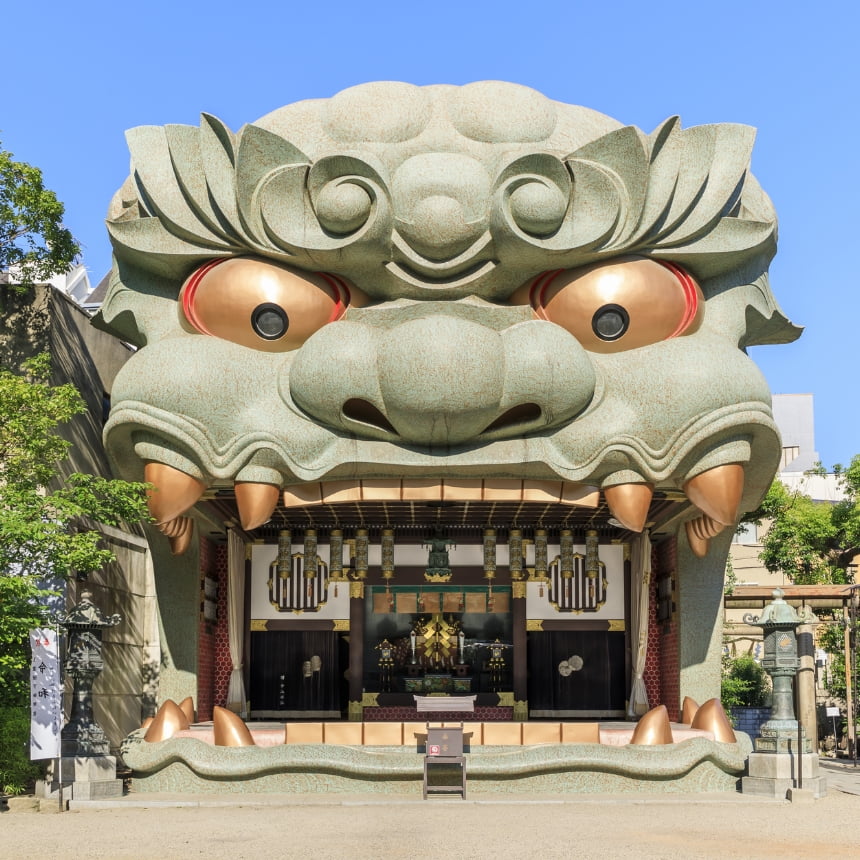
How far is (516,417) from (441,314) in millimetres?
1696

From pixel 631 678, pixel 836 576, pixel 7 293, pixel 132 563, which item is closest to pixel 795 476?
pixel 836 576

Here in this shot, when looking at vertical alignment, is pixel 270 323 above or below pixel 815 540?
above

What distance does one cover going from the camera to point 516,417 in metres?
16.0

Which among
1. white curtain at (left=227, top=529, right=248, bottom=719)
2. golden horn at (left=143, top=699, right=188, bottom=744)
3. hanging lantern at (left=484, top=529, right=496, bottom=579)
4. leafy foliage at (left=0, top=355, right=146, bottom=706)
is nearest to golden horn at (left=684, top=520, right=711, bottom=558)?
hanging lantern at (left=484, top=529, right=496, bottom=579)

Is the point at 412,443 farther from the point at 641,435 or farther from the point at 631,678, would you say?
the point at 631,678

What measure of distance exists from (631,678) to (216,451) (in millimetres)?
9066

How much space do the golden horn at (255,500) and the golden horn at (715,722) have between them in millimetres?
6934

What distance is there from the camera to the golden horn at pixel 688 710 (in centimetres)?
1838

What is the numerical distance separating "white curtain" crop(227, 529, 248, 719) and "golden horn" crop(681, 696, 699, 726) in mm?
7226

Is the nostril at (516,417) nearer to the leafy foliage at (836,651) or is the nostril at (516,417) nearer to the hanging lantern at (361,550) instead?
the hanging lantern at (361,550)

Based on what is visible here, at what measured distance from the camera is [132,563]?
22.3 metres

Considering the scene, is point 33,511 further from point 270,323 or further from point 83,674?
point 270,323

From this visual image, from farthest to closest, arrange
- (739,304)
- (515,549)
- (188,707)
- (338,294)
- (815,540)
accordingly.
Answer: (815,540)
(515,549)
(188,707)
(739,304)
(338,294)

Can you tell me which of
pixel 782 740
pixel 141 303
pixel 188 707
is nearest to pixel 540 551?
pixel 782 740
